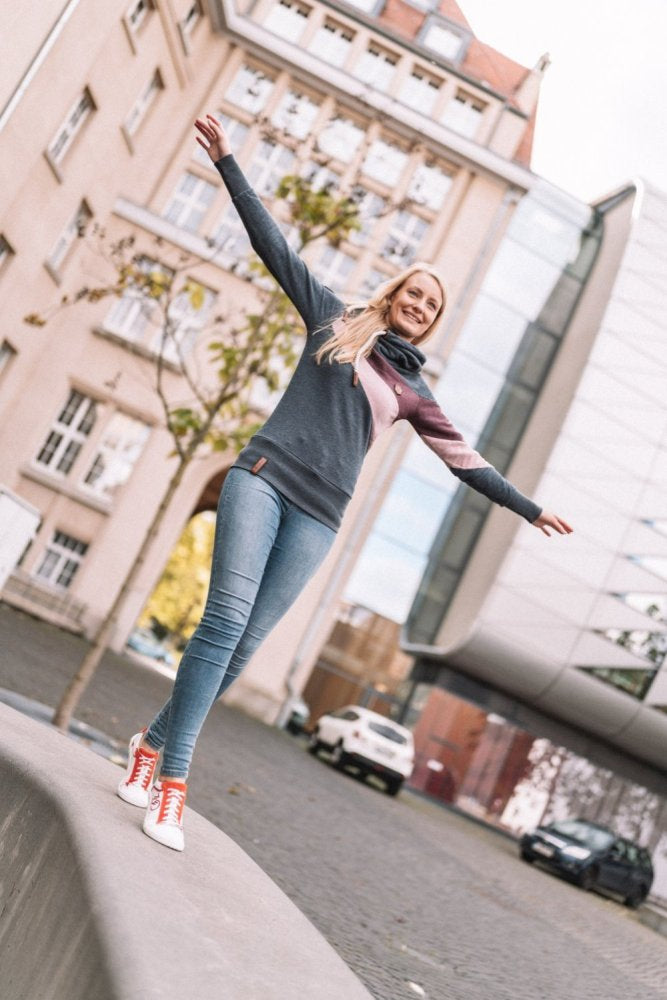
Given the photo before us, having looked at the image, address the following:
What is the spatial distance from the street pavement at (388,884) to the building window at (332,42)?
19300mm

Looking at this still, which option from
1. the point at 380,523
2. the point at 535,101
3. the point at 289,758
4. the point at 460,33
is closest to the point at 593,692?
the point at 380,523

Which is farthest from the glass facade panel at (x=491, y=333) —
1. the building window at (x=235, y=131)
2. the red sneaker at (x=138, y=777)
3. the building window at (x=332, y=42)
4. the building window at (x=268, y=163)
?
the red sneaker at (x=138, y=777)

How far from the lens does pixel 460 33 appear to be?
3042 centimetres

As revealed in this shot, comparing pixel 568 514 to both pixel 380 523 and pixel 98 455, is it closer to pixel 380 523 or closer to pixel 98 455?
pixel 380 523

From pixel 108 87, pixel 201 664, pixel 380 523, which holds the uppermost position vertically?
pixel 108 87

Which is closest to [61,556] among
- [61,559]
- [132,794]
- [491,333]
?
[61,559]

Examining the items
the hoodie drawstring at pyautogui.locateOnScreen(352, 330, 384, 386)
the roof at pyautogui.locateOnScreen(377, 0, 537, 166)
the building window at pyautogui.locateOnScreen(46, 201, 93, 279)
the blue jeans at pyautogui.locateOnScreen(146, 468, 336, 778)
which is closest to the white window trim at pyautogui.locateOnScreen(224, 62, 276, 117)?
the roof at pyautogui.locateOnScreen(377, 0, 537, 166)

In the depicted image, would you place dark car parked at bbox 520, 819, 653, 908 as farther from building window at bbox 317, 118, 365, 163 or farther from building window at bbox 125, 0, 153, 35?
building window at bbox 317, 118, 365, 163

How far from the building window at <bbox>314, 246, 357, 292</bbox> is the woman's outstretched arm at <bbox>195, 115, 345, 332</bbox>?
24591 millimetres

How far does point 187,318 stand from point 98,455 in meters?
4.02

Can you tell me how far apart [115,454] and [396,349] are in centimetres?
2220

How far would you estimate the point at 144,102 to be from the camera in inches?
927

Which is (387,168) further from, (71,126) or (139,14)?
(71,126)

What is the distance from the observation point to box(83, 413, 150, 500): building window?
2481 cm
